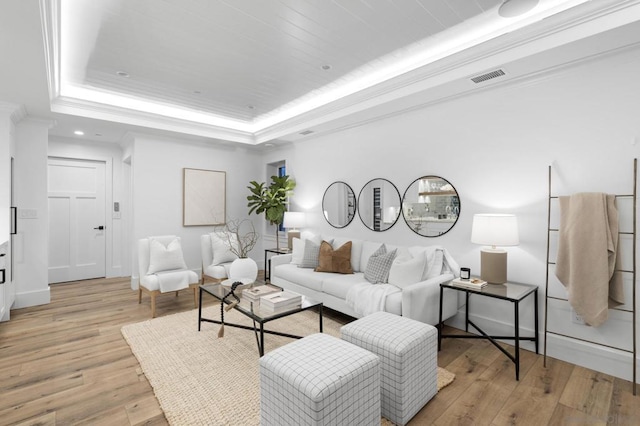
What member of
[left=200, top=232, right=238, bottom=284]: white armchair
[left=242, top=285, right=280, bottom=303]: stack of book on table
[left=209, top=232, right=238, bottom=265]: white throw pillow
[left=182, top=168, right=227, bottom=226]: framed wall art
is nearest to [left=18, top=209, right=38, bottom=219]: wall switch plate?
[left=182, top=168, right=227, bottom=226]: framed wall art

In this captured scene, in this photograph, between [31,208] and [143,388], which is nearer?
[143,388]

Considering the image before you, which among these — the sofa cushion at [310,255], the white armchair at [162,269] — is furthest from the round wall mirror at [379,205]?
the white armchair at [162,269]

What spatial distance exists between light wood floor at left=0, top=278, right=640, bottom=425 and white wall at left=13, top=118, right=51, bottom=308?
88 centimetres

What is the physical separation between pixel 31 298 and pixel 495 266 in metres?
5.49

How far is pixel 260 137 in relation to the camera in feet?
18.2

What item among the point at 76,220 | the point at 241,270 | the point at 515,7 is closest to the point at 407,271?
the point at 241,270

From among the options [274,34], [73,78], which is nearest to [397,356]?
[274,34]

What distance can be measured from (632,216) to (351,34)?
2611 mm

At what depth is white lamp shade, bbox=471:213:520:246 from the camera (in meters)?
2.72

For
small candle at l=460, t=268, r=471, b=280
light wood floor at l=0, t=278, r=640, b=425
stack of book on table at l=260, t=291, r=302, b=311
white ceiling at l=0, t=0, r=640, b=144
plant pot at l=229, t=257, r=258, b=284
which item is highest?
white ceiling at l=0, t=0, r=640, b=144

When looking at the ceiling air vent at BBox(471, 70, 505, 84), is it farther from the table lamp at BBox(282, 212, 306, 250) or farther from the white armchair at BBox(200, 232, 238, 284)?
the white armchair at BBox(200, 232, 238, 284)

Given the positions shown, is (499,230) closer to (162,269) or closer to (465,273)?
(465,273)

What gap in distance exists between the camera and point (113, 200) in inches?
231

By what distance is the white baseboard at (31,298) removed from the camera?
13.3ft
